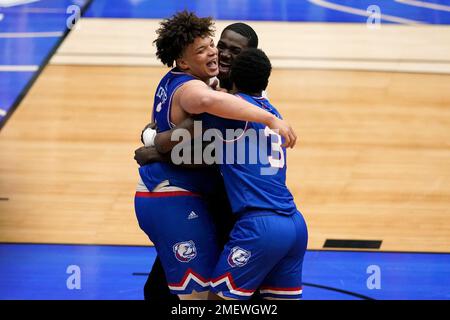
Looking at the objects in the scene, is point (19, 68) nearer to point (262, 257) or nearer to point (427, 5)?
point (427, 5)

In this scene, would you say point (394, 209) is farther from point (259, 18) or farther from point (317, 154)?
point (259, 18)

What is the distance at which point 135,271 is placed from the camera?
18.1 ft

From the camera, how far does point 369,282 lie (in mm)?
5320

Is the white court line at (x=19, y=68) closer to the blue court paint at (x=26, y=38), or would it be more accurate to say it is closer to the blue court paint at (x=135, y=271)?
the blue court paint at (x=26, y=38)

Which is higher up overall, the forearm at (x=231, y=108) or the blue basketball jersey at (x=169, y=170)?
the forearm at (x=231, y=108)

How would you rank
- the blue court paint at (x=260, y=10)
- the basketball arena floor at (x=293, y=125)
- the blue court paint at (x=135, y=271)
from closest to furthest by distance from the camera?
the blue court paint at (x=135, y=271) < the basketball arena floor at (x=293, y=125) < the blue court paint at (x=260, y=10)

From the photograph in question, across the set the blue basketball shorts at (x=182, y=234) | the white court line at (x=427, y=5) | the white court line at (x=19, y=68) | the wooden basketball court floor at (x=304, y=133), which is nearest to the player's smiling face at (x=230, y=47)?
the blue basketball shorts at (x=182, y=234)

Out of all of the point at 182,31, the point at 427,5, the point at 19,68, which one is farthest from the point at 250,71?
the point at 427,5

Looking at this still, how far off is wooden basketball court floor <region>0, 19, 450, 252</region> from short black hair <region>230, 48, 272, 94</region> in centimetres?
240

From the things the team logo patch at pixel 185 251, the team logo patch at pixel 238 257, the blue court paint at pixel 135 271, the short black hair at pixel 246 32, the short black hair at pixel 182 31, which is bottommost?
the blue court paint at pixel 135 271

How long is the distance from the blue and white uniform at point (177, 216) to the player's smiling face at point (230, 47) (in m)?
0.33

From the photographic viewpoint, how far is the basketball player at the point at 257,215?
3580 millimetres

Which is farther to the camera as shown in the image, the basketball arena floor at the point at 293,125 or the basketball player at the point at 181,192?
the basketball arena floor at the point at 293,125

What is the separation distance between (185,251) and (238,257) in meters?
0.27
